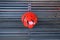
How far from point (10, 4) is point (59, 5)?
3.96 ft

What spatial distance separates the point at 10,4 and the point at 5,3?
0.41ft

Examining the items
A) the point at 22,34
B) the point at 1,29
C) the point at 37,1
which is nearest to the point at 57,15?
the point at 37,1

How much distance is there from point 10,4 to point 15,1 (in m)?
Answer: 0.14

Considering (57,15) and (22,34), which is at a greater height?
(57,15)

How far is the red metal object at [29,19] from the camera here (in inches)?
221

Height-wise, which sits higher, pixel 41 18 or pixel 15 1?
pixel 15 1

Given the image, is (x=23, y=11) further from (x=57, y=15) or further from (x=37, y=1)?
(x=57, y=15)

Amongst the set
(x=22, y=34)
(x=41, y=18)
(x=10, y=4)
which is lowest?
(x=22, y=34)

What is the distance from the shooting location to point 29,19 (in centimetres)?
559

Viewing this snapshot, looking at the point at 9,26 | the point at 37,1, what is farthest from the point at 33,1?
the point at 9,26

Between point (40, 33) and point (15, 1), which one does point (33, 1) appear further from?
point (40, 33)

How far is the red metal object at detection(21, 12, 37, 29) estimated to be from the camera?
221 inches

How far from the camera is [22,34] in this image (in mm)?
5859

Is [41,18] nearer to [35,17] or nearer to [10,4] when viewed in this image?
[35,17]
